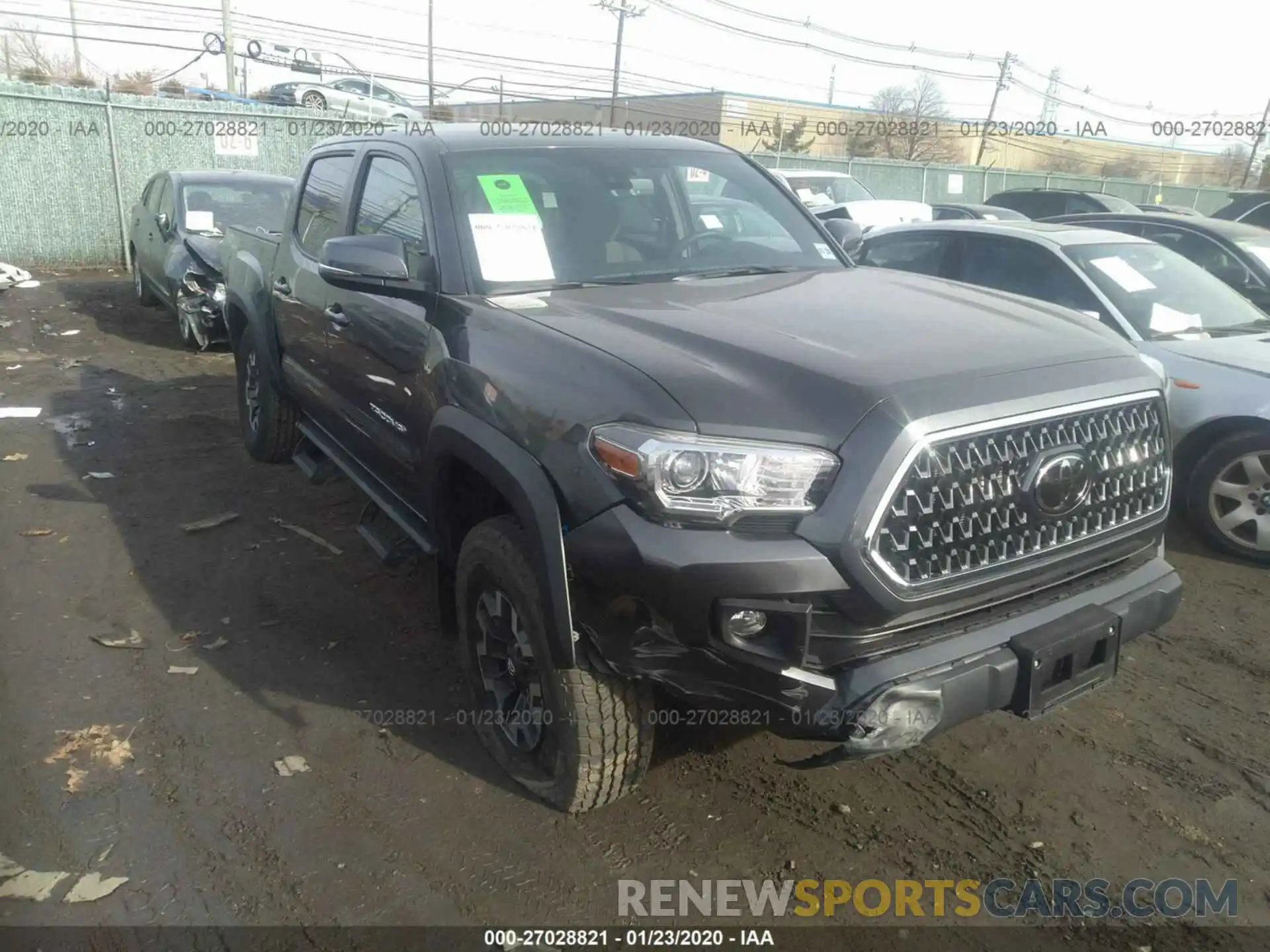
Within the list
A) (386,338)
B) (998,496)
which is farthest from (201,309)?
(998,496)

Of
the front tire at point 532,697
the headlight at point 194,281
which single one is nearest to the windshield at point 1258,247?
the front tire at point 532,697

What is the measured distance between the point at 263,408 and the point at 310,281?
4.82 feet

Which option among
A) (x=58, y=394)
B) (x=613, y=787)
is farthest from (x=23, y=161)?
(x=613, y=787)

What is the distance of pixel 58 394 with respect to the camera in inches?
312

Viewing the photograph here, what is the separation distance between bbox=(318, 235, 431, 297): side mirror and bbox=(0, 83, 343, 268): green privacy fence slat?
1398 cm

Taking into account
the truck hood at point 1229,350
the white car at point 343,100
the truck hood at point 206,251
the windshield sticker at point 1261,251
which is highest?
the white car at point 343,100

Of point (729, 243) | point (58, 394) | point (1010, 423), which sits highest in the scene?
point (729, 243)

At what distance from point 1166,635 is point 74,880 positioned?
411 centimetres

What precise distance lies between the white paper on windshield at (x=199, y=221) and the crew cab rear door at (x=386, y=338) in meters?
6.46

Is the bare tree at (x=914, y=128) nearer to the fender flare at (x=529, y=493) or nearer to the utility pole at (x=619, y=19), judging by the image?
the utility pole at (x=619, y=19)

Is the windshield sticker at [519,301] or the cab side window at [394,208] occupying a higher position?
the cab side window at [394,208]

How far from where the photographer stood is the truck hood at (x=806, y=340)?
2334 mm

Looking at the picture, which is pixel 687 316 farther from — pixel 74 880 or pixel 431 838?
pixel 74 880

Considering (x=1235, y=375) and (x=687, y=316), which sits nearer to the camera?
(x=687, y=316)
